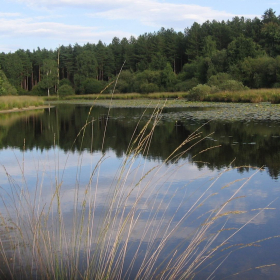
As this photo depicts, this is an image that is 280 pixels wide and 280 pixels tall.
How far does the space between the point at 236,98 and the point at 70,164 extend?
27743mm

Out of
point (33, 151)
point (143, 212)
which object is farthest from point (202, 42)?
point (143, 212)

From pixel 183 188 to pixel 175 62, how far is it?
78039 millimetres

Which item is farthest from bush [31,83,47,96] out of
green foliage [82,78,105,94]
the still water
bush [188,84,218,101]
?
the still water

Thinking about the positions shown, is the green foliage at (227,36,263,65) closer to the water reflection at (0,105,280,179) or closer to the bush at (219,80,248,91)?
the bush at (219,80,248,91)

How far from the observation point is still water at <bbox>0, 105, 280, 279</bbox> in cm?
335

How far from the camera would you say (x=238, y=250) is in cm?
362

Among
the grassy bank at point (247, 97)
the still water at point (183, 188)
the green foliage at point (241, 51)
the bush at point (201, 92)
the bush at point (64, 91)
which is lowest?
the still water at point (183, 188)

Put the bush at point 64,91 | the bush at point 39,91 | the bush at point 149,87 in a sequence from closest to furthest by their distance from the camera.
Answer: the bush at point 149,87 < the bush at point 64,91 < the bush at point 39,91

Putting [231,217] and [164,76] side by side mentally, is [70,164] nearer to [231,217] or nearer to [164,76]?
[231,217]

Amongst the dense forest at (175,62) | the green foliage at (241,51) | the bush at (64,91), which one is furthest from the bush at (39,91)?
the green foliage at (241,51)

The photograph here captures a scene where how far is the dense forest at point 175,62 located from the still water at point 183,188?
29789mm

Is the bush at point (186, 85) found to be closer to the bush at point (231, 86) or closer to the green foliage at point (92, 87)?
the bush at point (231, 86)

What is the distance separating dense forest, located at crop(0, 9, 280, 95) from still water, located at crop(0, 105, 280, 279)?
29789mm

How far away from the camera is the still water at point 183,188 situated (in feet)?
11.0
